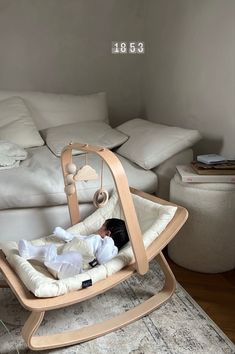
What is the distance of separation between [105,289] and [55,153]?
1217 mm

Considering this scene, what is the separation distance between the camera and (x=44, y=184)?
Answer: 201 cm

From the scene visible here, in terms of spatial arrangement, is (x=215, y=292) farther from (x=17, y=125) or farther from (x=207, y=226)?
(x=17, y=125)

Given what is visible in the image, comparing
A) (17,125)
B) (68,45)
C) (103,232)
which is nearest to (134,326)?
(103,232)

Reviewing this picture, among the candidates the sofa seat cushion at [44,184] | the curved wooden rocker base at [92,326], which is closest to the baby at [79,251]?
the curved wooden rocker base at [92,326]

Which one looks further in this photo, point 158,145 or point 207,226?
point 158,145

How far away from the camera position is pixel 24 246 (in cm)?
160

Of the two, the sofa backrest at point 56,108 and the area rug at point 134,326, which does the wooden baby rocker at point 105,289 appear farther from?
the sofa backrest at point 56,108

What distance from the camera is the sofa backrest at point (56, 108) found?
2.79 m

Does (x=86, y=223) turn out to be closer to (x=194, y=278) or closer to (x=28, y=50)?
(x=194, y=278)

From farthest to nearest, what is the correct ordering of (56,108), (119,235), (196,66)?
1. (56,108)
2. (196,66)
3. (119,235)

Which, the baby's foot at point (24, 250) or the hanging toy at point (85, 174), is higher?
the hanging toy at point (85, 174)

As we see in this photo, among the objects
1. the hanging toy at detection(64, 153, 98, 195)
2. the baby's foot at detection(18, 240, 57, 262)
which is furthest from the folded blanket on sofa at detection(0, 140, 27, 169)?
the baby's foot at detection(18, 240, 57, 262)

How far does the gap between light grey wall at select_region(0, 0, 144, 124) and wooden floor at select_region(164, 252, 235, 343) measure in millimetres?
1852

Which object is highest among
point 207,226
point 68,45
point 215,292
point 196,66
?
point 68,45
